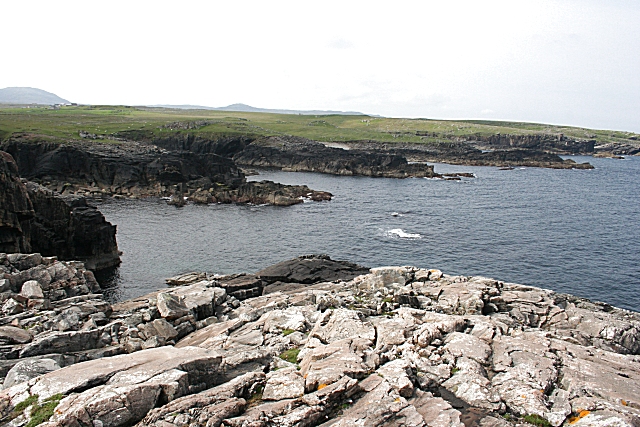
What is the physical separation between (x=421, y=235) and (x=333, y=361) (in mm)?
59344

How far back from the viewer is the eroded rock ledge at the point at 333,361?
1617cm

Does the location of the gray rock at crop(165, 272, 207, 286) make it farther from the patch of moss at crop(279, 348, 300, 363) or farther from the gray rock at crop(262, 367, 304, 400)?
the gray rock at crop(262, 367, 304, 400)

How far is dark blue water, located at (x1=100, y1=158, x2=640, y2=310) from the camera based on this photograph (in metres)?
57.7

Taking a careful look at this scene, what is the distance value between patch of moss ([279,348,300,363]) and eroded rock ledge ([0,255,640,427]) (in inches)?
4.8

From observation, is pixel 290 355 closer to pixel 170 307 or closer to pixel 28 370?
pixel 28 370

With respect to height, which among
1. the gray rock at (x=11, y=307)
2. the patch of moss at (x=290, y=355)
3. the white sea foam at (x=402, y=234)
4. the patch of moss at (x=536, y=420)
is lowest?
the white sea foam at (x=402, y=234)

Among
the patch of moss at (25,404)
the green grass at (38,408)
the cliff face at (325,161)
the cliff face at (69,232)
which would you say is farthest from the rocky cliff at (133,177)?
the green grass at (38,408)

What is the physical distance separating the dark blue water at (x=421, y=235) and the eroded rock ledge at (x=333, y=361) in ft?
73.0

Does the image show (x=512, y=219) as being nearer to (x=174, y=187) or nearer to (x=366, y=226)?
(x=366, y=226)

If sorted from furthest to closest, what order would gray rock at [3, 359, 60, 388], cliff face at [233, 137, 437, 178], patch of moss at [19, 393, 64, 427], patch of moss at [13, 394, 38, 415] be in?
1. cliff face at [233, 137, 437, 178]
2. gray rock at [3, 359, 60, 388]
3. patch of moss at [13, 394, 38, 415]
4. patch of moss at [19, 393, 64, 427]

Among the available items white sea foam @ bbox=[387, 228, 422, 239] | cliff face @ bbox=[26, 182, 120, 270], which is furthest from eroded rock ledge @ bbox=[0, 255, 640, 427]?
white sea foam @ bbox=[387, 228, 422, 239]

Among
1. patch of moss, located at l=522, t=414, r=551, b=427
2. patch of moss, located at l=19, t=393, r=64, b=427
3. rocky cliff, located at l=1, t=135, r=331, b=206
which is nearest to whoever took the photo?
patch of moss, located at l=19, t=393, r=64, b=427

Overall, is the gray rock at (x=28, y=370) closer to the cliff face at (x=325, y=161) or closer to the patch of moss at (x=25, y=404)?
the patch of moss at (x=25, y=404)

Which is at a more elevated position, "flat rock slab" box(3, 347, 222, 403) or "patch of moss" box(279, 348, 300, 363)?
"flat rock slab" box(3, 347, 222, 403)
